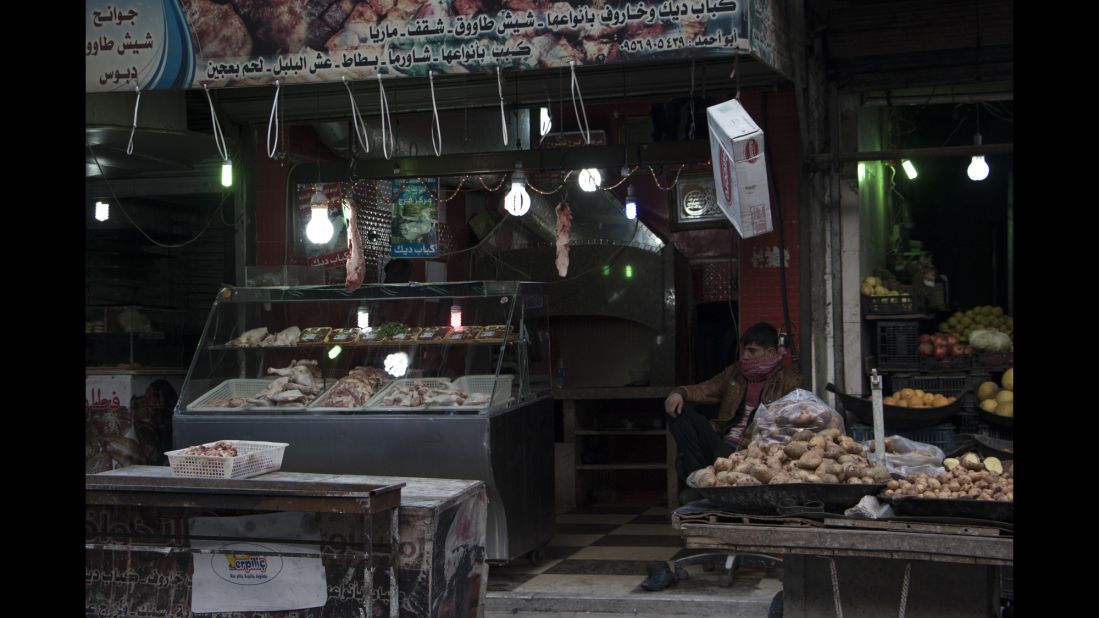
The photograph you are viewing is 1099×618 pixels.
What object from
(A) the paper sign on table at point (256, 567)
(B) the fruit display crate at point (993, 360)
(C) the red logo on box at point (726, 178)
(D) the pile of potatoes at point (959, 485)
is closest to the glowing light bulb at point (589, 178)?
(C) the red logo on box at point (726, 178)

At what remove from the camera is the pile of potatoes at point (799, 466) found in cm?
497

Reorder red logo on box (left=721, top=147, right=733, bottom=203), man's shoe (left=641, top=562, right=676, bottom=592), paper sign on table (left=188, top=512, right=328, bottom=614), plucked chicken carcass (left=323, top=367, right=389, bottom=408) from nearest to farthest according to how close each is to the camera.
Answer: paper sign on table (left=188, top=512, right=328, bottom=614) → red logo on box (left=721, top=147, right=733, bottom=203) → man's shoe (left=641, top=562, right=676, bottom=592) → plucked chicken carcass (left=323, top=367, right=389, bottom=408)

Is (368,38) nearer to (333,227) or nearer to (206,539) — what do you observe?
(333,227)

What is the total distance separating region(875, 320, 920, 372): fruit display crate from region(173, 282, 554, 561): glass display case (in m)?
2.74

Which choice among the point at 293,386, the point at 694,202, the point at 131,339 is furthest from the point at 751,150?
the point at 131,339

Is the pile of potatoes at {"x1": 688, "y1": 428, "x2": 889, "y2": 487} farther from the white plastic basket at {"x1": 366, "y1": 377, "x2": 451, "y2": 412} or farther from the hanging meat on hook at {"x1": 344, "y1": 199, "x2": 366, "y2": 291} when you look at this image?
the hanging meat on hook at {"x1": 344, "y1": 199, "x2": 366, "y2": 291}

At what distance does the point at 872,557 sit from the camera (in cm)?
502

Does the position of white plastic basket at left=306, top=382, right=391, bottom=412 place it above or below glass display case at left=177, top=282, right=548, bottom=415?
below

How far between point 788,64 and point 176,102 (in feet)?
17.2

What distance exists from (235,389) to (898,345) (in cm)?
526

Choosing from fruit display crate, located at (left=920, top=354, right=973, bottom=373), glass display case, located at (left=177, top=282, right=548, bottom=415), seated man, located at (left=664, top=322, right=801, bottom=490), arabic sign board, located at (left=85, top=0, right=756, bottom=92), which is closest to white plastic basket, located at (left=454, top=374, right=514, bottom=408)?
glass display case, located at (left=177, top=282, right=548, bottom=415)

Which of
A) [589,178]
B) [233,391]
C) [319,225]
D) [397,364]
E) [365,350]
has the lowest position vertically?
[233,391]

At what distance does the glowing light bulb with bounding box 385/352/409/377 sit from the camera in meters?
8.20

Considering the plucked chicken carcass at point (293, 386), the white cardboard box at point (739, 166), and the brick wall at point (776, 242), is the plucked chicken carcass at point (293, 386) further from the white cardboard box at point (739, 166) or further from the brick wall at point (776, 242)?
the brick wall at point (776, 242)
